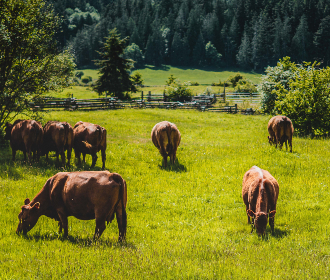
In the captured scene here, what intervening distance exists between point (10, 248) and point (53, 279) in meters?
2.11

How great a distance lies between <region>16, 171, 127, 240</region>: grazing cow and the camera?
6992 mm

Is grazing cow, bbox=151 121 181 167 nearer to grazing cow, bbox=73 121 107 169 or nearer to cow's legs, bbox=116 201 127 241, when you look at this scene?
grazing cow, bbox=73 121 107 169

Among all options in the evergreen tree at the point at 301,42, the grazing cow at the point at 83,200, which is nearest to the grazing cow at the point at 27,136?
the grazing cow at the point at 83,200

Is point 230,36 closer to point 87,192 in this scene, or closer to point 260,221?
point 260,221

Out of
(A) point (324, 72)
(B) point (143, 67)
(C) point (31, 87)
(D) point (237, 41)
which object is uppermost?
(D) point (237, 41)

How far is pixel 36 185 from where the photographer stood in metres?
11.5

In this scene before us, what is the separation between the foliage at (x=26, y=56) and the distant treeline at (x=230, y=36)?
430 ft

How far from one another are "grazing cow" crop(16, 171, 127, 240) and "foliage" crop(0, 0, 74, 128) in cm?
1118

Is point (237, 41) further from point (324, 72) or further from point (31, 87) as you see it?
point (31, 87)

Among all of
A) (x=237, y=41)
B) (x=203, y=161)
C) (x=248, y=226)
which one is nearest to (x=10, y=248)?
(x=248, y=226)

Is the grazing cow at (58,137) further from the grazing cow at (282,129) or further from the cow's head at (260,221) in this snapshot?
the grazing cow at (282,129)

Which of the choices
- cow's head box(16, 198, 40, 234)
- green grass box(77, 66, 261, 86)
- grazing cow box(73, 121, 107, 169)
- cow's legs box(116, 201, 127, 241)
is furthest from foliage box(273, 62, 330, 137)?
green grass box(77, 66, 261, 86)

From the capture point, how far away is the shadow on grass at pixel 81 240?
6893mm

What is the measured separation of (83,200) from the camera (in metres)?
7.16
